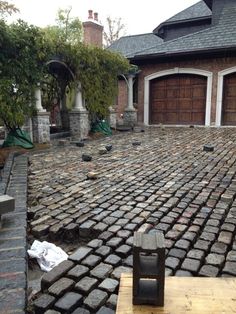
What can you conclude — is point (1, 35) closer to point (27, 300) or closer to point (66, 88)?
point (66, 88)

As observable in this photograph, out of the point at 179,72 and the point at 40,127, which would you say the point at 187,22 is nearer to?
the point at 179,72

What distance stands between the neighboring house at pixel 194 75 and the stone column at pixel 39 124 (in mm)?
7547

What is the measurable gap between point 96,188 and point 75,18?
2593cm

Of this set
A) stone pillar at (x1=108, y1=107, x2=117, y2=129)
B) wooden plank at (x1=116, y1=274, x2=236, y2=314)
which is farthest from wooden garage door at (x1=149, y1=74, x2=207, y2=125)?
wooden plank at (x1=116, y1=274, x2=236, y2=314)

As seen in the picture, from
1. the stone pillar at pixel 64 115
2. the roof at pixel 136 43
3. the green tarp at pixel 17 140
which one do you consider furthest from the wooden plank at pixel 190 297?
the roof at pixel 136 43

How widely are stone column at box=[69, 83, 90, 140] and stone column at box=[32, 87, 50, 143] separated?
1.60 m

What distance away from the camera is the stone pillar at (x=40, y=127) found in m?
8.47

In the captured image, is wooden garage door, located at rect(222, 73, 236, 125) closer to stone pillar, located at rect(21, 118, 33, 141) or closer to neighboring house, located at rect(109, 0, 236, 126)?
neighboring house, located at rect(109, 0, 236, 126)

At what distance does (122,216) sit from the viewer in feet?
10.9

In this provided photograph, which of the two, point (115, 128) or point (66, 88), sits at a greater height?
point (66, 88)

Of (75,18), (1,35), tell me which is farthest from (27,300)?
(75,18)

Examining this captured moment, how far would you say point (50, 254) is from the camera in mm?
2592

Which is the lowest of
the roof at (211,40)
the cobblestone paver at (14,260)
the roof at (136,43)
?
the cobblestone paver at (14,260)

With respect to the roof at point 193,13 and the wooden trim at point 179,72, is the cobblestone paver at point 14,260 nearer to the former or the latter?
the wooden trim at point 179,72
